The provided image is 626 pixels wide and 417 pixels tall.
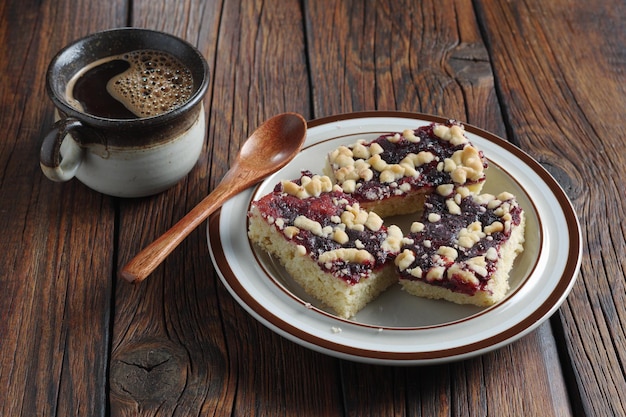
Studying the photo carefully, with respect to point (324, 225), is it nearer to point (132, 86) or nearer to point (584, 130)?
point (132, 86)

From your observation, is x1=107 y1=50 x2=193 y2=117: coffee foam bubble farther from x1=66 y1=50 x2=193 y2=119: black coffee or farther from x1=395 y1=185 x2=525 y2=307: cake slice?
x1=395 y1=185 x2=525 y2=307: cake slice

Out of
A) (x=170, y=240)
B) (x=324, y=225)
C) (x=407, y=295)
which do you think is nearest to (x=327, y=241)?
(x=324, y=225)

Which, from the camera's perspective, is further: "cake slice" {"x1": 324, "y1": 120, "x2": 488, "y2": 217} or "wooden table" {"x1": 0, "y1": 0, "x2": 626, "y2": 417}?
"cake slice" {"x1": 324, "y1": 120, "x2": 488, "y2": 217}

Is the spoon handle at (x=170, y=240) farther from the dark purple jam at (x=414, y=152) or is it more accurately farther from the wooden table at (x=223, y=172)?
the dark purple jam at (x=414, y=152)

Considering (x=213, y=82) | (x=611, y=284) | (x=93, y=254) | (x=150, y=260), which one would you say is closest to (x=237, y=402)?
(x=150, y=260)

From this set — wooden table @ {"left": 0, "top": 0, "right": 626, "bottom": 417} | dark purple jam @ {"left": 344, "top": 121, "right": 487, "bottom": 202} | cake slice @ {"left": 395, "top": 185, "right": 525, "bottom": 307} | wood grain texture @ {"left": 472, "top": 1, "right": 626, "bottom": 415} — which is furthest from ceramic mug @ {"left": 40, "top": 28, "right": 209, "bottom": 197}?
wood grain texture @ {"left": 472, "top": 1, "right": 626, "bottom": 415}

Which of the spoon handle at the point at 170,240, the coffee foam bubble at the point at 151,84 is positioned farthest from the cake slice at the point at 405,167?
the coffee foam bubble at the point at 151,84
